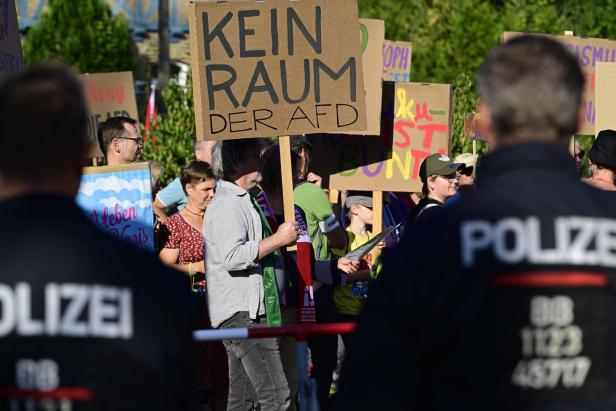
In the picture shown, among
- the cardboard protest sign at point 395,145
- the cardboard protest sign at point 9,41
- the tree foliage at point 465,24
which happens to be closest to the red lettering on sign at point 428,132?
the cardboard protest sign at point 395,145

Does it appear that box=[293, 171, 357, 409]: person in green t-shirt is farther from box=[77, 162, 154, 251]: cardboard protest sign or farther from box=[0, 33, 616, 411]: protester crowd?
box=[0, 33, 616, 411]: protester crowd

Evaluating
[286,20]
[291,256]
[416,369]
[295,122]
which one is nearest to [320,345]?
[291,256]

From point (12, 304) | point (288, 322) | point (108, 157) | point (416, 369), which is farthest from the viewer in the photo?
point (108, 157)

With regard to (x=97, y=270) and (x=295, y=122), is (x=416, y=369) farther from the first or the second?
(x=295, y=122)

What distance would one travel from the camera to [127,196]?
6.64 metres

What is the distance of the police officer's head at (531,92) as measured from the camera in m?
2.73

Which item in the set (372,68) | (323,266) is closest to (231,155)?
(323,266)

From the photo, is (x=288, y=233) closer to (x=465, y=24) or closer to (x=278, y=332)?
(x=278, y=332)

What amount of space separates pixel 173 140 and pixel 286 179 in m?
8.26

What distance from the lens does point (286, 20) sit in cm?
707

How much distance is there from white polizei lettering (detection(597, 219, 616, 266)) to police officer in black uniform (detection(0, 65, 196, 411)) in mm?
976

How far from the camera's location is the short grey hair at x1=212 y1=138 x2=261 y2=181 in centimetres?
652

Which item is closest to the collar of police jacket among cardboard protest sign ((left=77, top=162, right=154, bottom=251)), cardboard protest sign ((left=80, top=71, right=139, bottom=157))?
cardboard protest sign ((left=77, top=162, right=154, bottom=251))

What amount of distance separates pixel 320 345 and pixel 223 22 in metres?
2.21
